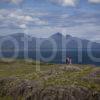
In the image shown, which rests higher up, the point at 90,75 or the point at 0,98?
the point at 90,75

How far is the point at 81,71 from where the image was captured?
41.8 metres

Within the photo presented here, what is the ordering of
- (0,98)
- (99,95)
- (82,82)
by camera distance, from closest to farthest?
1. (99,95)
2. (82,82)
3. (0,98)

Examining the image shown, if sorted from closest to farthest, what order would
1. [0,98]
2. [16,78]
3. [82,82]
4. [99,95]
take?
1. [99,95]
2. [82,82]
3. [0,98]
4. [16,78]

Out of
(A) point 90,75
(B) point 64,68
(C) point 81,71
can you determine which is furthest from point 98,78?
(B) point 64,68

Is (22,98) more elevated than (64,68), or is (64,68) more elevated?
(64,68)

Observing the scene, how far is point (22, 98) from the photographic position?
1468 inches

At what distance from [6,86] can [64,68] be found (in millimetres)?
8042

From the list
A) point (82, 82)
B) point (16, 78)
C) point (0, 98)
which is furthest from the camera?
point (16, 78)

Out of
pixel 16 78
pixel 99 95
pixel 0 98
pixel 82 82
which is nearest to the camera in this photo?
pixel 99 95

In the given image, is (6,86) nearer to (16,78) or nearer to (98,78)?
(16,78)

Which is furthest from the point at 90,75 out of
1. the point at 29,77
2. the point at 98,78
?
the point at 29,77

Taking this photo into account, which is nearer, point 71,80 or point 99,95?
point 99,95

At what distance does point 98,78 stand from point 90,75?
1.51 m

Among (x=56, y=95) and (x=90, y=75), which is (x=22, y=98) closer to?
(x=56, y=95)
